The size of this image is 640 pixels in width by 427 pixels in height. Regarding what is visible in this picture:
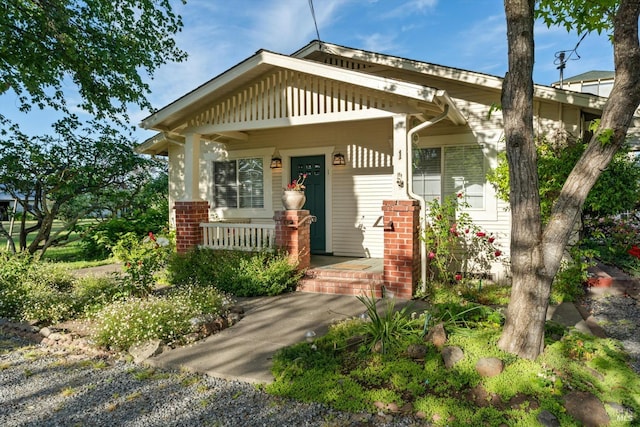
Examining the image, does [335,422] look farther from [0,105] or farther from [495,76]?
[0,105]

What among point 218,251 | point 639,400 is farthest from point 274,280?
point 639,400

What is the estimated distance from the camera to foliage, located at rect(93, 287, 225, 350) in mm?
3818

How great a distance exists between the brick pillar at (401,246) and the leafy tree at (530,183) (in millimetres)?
2218

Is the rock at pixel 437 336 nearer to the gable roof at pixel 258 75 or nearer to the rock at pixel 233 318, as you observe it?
the rock at pixel 233 318

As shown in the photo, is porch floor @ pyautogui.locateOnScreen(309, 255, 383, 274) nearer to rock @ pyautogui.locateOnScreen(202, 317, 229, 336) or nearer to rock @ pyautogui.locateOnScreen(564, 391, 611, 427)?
rock @ pyautogui.locateOnScreen(202, 317, 229, 336)

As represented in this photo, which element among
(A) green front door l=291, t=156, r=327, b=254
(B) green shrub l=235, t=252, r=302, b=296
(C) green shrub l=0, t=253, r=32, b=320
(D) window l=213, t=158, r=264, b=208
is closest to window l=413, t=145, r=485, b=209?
(A) green front door l=291, t=156, r=327, b=254

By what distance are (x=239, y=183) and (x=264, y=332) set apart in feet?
16.1

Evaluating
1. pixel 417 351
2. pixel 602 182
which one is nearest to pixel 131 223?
pixel 417 351

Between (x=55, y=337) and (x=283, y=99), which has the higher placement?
(x=283, y=99)

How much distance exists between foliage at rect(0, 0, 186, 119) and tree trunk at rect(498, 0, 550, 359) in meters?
8.20

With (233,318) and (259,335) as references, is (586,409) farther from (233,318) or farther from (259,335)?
(233,318)

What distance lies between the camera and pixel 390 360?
10.1 feet

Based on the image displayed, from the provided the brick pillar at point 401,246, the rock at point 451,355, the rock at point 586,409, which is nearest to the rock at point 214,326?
the brick pillar at point 401,246

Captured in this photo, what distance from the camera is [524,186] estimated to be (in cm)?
293
